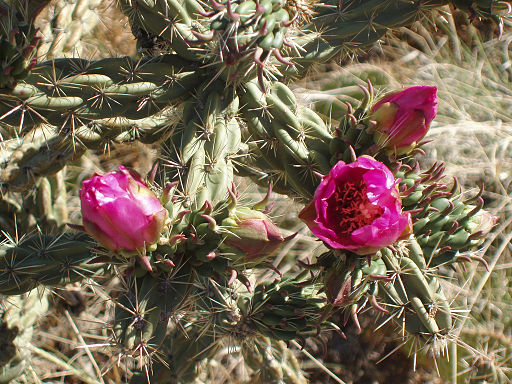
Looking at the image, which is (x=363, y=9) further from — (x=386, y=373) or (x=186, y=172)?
(x=386, y=373)

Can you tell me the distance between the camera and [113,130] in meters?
2.03

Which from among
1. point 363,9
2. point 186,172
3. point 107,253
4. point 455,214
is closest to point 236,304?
point 186,172

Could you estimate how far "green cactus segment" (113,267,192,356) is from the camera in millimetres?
1396

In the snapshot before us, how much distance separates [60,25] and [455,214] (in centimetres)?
204

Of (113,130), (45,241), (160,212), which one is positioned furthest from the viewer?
(113,130)

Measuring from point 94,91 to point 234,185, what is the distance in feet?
1.82

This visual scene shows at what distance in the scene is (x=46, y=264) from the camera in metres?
1.69

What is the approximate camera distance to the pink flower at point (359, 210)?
1.25 m

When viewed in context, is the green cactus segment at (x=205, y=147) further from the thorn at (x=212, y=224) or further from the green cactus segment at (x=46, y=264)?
the green cactus segment at (x=46, y=264)

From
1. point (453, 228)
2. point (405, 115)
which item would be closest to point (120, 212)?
point (405, 115)

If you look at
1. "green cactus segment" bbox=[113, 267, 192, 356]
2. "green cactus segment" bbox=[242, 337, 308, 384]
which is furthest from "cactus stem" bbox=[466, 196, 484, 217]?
"green cactus segment" bbox=[242, 337, 308, 384]

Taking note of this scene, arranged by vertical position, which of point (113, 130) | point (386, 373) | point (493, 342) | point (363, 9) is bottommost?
point (386, 373)

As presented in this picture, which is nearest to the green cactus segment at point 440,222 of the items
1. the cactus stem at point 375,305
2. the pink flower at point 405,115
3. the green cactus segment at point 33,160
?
the pink flower at point 405,115

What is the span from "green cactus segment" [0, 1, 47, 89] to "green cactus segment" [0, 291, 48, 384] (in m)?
1.27
